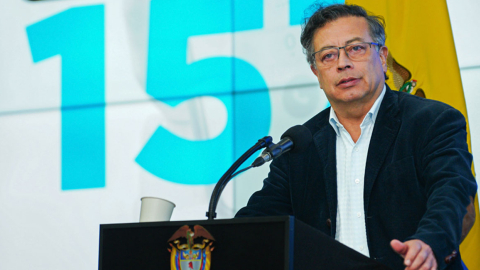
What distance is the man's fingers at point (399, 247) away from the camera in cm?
104

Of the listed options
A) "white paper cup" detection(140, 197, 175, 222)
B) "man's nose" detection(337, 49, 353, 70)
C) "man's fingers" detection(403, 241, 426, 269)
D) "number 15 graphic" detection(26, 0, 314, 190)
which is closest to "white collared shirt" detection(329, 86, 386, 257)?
"man's nose" detection(337, 49, 353, 70)

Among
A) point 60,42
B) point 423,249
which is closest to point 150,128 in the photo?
point 60,42

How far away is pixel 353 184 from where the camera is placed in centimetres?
188

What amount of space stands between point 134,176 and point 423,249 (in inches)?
109

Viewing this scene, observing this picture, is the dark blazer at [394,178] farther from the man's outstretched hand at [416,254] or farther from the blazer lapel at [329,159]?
the man's outstretched hand at [416,254]

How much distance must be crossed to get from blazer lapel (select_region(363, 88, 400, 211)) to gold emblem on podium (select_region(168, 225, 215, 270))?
2.43 ft

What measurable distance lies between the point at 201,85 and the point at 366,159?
76.5 inches

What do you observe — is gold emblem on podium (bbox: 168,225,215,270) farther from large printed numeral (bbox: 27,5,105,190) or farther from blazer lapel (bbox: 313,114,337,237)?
large printed numeral (bbox: 27,5,105,190)

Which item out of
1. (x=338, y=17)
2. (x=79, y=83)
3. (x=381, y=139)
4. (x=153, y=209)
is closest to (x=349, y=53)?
(x=338, y=17)

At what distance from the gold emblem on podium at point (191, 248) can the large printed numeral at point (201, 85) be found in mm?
2197

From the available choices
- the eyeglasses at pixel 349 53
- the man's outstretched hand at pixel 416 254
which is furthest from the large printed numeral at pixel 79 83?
the man's outstretched hand at pixel 416 254

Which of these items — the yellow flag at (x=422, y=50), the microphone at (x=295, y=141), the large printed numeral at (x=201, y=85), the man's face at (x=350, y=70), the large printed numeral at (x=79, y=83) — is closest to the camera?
the microphone at (x=295, y=141)

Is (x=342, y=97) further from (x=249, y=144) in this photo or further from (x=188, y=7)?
(x=188, y=7)

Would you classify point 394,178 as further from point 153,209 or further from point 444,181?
point 153,209
